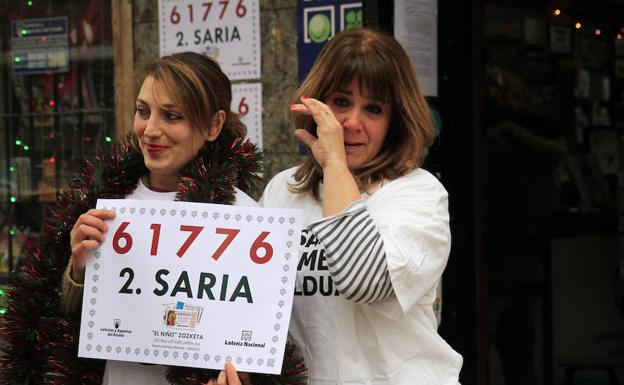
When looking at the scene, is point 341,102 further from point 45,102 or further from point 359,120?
point 45,102

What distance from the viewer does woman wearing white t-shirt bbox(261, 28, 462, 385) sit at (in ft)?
7.49

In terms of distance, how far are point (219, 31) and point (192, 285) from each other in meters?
2.83

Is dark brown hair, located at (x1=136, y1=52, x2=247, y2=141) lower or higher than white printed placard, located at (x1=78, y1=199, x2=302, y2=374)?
higher

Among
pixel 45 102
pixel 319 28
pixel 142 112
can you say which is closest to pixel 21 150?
pixel 45 102

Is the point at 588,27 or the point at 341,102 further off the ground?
the point at 588,27

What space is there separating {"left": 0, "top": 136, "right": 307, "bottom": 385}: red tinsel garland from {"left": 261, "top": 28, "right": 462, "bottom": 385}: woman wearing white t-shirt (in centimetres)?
19

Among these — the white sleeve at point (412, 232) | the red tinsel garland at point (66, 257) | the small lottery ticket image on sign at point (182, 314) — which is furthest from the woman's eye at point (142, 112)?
the white sleeve at point (412, 232)

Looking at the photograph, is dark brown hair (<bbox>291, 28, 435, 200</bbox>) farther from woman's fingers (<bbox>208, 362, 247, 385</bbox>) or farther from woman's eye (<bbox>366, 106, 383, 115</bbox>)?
woman's fingers (<bbox>208, 362, 247, 385</bbox>)

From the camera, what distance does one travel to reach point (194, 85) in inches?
97.2

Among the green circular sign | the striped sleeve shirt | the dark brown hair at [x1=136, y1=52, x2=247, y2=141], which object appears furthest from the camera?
the green circular sign

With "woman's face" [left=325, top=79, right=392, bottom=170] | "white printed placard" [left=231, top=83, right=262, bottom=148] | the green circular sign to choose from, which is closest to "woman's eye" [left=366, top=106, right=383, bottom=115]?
"woman's face" [left=325, top=79, right=392, bottom=170]

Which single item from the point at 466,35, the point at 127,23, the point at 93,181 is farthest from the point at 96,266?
the point at 127,23

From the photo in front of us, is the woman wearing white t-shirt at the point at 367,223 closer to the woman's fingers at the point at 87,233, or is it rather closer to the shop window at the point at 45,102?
the woman's fingers at the point at 87,233

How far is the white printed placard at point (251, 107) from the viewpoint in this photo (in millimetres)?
4934
